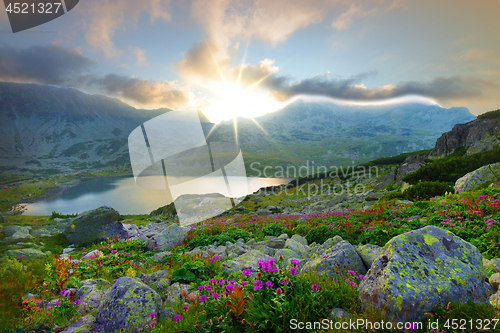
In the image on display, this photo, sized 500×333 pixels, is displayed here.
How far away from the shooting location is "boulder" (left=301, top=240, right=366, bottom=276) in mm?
5399

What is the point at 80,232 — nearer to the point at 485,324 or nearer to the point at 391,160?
the point at 485,324

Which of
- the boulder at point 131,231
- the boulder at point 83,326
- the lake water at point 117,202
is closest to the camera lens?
the boulder at point 83,326

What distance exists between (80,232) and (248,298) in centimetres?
1545

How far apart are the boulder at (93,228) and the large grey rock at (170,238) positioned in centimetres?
A: 448

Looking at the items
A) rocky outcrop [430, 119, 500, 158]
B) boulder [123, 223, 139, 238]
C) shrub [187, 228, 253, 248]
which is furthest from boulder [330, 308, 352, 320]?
rocky outcrop [430, 119, 500, 158]

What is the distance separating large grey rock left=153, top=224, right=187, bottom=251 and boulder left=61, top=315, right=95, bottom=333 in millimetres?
6574

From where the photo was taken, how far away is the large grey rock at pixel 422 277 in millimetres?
3271

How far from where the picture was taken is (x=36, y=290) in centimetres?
595

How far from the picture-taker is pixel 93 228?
14156 millimetres

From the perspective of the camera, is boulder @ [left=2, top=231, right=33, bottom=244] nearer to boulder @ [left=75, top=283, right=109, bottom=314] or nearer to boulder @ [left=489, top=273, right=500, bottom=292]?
boulder @ [left=75, top=283, right=109, bottom=314]

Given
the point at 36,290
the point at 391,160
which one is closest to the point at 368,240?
the point at 36,290

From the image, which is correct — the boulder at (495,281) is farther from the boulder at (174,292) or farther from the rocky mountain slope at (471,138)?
the rocky mountain slope at (471,138)

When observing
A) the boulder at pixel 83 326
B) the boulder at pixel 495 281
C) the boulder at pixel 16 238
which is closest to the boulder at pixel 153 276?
the boulder at pixel 83 326

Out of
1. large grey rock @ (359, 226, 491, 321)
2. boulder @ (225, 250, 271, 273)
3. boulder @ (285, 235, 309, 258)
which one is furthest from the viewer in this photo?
boulder @ (285, 235, 309, 258)
